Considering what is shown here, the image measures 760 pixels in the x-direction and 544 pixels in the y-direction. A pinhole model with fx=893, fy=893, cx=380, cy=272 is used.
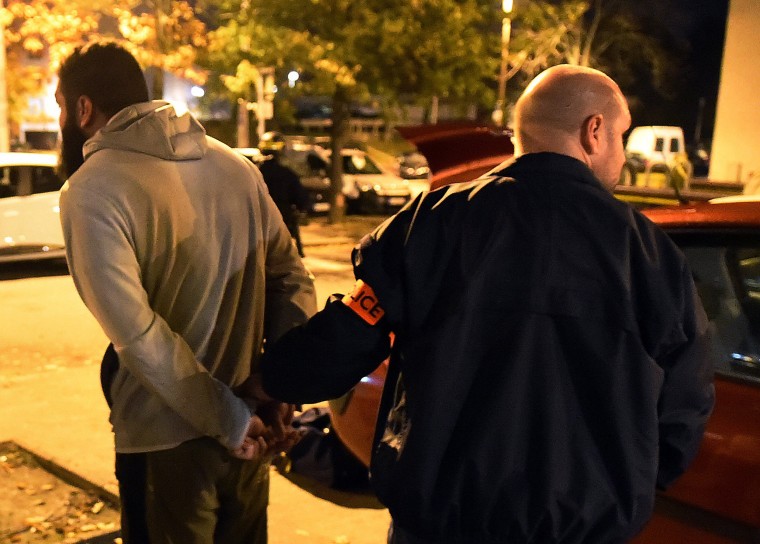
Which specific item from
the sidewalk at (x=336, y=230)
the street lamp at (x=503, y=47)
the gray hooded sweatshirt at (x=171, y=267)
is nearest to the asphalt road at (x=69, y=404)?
the gray hooded sweatshirt at (x=171, y=267)

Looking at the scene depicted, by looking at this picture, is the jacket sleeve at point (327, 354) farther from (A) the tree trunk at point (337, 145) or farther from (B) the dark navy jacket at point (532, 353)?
(A) the tree trunk at point (337, 145)

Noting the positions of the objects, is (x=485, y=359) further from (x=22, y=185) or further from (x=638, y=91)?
(x=638, y=91)

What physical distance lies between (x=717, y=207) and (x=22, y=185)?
10.0 m

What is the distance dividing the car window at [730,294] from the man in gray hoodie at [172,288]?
1.32 m

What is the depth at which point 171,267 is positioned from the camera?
218 cm

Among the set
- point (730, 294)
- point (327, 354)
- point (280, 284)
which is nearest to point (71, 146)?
point (280, 284)

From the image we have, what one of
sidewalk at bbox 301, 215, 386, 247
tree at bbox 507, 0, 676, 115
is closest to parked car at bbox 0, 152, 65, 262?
sidewalk at bbox 301, 215, 386, 247

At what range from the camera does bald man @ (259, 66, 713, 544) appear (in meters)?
1.62

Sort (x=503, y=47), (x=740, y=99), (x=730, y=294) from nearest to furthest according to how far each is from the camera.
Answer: (x=730, y=294)
(x=740, y=99)
(x=503, y=47)

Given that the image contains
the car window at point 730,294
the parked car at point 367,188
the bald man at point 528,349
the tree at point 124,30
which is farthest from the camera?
the parked car at point 367,188

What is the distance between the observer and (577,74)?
180 centimetres

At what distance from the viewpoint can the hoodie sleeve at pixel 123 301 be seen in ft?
6.64

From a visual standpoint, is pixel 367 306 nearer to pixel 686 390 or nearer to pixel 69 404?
pixel 686 390

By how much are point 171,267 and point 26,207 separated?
9.77 m
